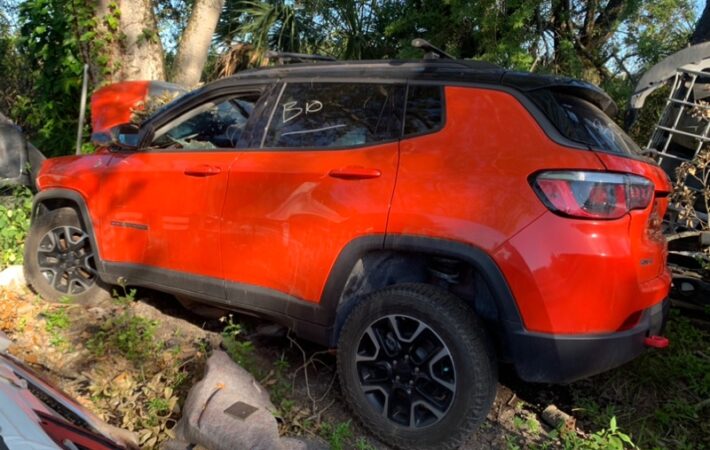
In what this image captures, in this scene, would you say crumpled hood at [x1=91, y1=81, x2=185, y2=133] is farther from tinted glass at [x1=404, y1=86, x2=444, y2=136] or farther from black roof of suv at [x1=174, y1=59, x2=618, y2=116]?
tinted glass at [x1=404, y1=86, x2=444, y2=136]

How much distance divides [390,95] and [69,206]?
2.71 metres

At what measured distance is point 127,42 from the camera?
6.65m

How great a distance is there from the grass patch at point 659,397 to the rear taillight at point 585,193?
1342 millimetres

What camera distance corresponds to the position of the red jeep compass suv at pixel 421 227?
2.36 meters

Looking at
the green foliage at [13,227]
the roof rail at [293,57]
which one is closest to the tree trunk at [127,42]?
the green foliage at [13,227]

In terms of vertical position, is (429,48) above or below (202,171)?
above

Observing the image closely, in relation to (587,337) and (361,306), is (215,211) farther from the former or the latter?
(587,337)

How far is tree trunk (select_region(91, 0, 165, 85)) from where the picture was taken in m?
6.56

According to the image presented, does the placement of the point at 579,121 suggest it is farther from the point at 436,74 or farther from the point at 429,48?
the point at 429,48

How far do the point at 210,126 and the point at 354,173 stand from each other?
1470 mm

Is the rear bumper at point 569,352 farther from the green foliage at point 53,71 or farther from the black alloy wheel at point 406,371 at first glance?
the green foliage at point 53,71

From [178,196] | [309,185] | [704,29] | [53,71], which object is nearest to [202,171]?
[178,196]

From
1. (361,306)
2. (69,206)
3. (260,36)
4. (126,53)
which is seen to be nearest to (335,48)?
(260,36)

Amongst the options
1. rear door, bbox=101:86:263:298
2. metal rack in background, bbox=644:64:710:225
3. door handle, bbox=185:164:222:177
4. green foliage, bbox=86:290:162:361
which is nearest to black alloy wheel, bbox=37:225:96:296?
rear door, bbox=101:86:263:298
